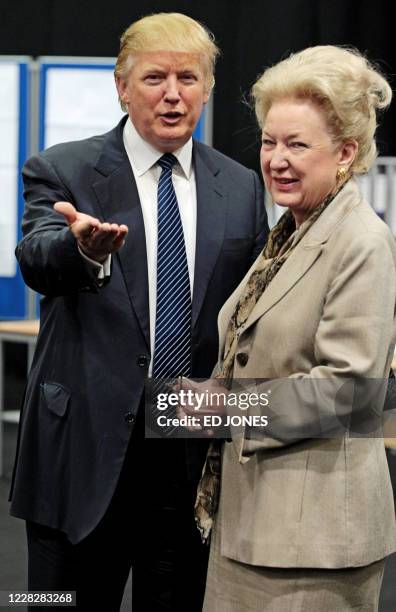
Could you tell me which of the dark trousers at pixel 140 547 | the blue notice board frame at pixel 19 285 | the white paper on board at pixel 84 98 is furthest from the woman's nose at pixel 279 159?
the blue notice board frame at pixel 19 285

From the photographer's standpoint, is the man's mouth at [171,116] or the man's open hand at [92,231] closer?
the man's open hand at [92,231]

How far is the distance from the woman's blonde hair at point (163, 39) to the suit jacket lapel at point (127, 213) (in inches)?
7.1

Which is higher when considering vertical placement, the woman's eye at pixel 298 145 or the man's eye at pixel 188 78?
the man's eye at pixel 188 78

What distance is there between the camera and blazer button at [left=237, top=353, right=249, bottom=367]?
5.82ft

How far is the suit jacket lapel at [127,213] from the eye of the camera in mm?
2070

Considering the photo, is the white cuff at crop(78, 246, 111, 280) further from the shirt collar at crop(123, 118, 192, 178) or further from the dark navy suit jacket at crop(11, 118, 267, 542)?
the shirt collar at crop(123, 118, 192, 178)

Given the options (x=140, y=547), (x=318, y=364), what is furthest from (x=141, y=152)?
(x=140, y=547)

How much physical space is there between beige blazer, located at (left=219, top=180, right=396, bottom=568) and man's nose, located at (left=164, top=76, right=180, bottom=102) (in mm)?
470

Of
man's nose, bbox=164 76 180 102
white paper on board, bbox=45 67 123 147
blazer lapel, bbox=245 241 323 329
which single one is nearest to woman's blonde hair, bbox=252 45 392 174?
blazer lapel, bbox=245 241 323 329

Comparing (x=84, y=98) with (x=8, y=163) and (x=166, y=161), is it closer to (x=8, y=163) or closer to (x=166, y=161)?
(x=8, y=163)

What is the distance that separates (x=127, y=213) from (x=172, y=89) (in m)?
0.26

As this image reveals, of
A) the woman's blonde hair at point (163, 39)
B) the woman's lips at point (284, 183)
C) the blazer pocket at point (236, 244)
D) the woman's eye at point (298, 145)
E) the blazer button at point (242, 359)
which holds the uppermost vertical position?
the woman's blonde hair at point (163, 39)

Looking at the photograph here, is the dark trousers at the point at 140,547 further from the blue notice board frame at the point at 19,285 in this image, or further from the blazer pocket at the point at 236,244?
the blue notice board frame at the point at 19,285

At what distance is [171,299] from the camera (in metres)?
2.10
